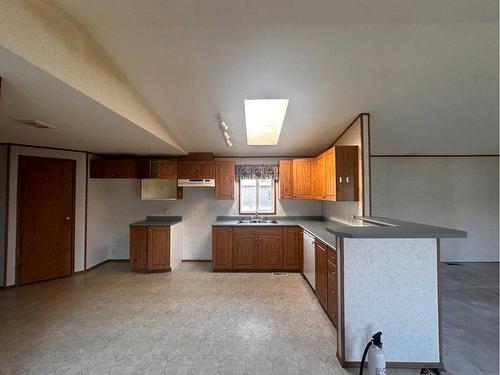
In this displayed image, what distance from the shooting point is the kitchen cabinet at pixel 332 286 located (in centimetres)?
238

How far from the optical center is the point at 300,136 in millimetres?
3867

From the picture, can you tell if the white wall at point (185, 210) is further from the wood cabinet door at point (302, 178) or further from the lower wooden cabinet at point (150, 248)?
the lower wooden cabinet at point (150, 248)

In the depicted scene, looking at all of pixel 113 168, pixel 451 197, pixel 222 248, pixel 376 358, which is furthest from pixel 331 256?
pixel 113 168

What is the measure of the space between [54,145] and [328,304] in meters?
4.51

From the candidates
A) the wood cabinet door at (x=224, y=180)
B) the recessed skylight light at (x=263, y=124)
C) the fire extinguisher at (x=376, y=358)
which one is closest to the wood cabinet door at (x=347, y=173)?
the recessed skylight light at (x=263, y=124)

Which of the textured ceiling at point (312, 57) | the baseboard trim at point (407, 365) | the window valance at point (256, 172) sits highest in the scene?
the textured ceiling at point (312, 57)

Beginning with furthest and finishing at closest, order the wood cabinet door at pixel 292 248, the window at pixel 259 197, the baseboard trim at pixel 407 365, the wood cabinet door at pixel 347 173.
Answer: the window at pixel 259 197
the wood cabinet door at pixel 292 248
the wood cabinet door at pixel 347 173
the baseboard trim at pixel 407 365

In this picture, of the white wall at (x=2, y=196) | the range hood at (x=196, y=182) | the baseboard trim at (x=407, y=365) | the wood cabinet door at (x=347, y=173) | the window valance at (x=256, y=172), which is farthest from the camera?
the window valance at (x=256, y=172)

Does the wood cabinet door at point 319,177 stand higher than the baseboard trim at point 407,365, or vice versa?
the wood cabinet door at point 319,177

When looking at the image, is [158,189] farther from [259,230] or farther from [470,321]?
[470,321]

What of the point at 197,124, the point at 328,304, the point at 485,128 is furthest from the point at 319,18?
the point at 485,128

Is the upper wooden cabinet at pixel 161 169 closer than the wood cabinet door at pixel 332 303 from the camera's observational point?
No

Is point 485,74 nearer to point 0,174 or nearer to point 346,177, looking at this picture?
point 346,177

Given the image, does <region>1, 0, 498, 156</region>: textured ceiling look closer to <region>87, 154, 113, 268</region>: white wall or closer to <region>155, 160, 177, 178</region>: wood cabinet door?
<region>155, 160, 177, 178</region>: wood cabinet door
